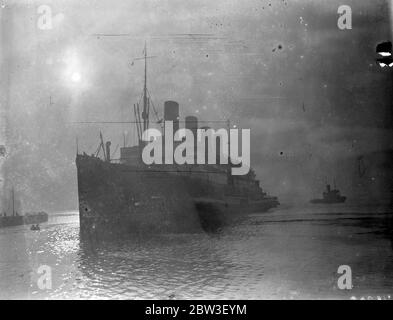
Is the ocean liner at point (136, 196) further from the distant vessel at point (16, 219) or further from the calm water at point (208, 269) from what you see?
the distant vessel at point (16, 219)

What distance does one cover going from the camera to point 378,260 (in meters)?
11.5

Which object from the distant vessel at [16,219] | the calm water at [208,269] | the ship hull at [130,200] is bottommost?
the distant vessel at [16,219]

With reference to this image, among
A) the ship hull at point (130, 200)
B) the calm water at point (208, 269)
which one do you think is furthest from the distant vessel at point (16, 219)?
the calm water at point (208, 269)

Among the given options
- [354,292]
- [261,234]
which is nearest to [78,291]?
[354,292]

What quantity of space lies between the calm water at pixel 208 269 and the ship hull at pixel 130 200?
1333mm

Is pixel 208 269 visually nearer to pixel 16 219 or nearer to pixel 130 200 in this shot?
pixel 130 200

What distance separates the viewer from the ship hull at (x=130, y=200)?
1786 centimetres

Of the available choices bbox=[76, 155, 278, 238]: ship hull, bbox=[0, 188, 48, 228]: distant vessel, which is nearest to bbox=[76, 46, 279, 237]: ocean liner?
bbox=[76, 155, 278, 238]: ship hull

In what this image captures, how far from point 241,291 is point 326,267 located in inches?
163

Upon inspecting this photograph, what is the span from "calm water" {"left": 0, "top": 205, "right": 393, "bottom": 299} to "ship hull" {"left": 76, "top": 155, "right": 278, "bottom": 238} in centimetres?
133

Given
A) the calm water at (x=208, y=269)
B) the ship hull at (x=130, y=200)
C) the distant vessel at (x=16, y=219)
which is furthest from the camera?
the distant vessel at (x=16, y=219)

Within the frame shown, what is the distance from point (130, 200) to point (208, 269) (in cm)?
976

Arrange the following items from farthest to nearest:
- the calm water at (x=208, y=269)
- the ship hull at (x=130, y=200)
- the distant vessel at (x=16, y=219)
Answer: the distant vessel at (x=16, y=219), the ship hull at (x=130, y=200), the calm water at (x=208, y=269)

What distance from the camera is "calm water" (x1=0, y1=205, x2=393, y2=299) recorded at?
24.3ft
